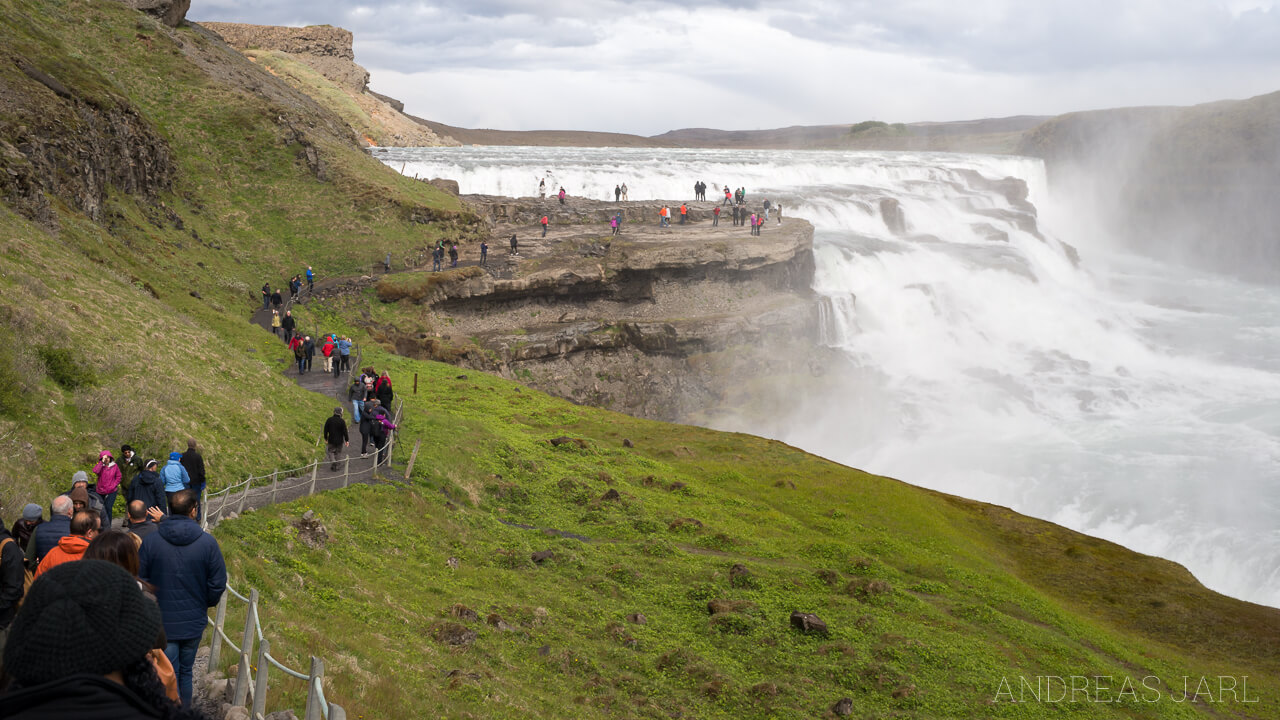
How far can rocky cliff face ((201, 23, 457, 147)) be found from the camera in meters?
123

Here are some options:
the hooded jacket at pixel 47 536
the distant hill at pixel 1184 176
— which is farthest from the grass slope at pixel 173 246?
the distant hill at pixel 1184 176

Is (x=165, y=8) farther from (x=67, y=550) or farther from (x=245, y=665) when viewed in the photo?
(x=245, y=665)

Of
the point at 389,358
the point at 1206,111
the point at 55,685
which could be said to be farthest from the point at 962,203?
the point at 55,685

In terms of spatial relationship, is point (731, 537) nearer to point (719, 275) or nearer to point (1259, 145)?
point (719, 275)

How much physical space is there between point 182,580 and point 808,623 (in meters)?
14.9

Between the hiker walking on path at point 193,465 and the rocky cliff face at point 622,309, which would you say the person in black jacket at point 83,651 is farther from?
the rocky cliff face at point 622,309

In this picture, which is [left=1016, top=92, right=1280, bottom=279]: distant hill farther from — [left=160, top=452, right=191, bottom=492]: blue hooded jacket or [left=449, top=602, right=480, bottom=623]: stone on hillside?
[left=160, top=452, right=191, bottom=492]: blue hooded jacket

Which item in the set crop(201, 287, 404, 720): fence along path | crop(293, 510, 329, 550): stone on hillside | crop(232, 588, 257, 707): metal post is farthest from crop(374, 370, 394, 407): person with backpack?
crop(232, 588, 257, 707): metal post

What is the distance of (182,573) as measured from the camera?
24.6 feet

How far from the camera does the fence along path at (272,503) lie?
23.6 ft

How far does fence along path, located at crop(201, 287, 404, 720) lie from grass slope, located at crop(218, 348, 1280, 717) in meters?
0.64

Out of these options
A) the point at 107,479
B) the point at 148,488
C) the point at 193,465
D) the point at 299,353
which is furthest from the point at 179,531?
the point at 299,353

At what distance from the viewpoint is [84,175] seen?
36.1 meters

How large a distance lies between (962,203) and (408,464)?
8146 cm
